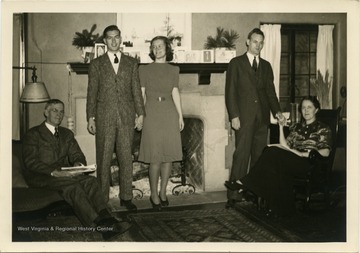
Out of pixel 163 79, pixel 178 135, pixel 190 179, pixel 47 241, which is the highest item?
pixel 163 79

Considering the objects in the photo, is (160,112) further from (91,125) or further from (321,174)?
(321,174)

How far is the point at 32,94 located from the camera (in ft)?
13.2

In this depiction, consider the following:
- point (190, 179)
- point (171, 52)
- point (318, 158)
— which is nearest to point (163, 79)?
point (171, 52)

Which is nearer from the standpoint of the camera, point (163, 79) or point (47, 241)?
point (47, 241)

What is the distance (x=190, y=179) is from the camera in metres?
4.79

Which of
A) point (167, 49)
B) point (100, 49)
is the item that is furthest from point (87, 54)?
point (167, 49)

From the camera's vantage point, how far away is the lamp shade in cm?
402

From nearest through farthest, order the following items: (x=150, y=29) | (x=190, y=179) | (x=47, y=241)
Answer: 1. (x=47, y=241)
2. (x=150, y=29)
3. (x=190, y=179)

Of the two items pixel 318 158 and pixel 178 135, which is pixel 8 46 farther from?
pixel 318 158

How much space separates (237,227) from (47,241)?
1.42 meters

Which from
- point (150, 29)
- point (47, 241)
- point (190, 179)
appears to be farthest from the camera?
point (190, 179)

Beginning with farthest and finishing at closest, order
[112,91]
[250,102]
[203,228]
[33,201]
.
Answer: [250,102]
[112,91]
[203,228]
[33,201]

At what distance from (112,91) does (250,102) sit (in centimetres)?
113

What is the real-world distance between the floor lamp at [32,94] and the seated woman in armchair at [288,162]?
1.70m
